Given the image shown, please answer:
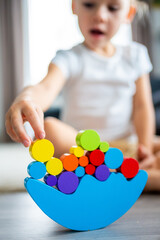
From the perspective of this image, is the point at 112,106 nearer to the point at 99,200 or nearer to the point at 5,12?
the point at 99,200

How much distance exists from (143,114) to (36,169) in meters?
0.91

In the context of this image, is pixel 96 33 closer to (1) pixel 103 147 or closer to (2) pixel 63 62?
(2) pixel 63 62

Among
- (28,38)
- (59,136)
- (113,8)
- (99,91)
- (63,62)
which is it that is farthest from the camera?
(28,38)

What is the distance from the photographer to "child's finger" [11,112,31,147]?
67cm

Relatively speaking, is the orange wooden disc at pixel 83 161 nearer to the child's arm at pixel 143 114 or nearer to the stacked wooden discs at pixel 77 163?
the stacked wooden discs at pixel 77 163

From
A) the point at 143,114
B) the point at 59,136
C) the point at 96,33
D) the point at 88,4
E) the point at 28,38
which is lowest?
the point at 28,38

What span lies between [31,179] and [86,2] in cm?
72

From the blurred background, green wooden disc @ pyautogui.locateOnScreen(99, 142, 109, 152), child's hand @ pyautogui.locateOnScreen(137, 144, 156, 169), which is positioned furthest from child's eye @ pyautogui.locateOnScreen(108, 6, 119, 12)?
the blurred background

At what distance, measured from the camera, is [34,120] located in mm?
702

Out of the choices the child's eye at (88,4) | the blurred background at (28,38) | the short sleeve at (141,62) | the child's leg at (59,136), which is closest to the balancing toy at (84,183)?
the child's leg at (59,136)

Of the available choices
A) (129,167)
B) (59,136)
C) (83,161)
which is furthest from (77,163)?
(59,136)

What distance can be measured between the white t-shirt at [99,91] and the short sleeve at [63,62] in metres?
0.02

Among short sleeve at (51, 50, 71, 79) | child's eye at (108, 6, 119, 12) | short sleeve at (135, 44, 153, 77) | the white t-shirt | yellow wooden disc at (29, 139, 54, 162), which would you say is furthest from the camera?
short sleeve at (135, 44, 153, 77)

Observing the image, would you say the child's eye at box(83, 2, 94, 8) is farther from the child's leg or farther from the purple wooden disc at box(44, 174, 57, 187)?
the purple wooden disc at box(44, 174, 57, 187)
